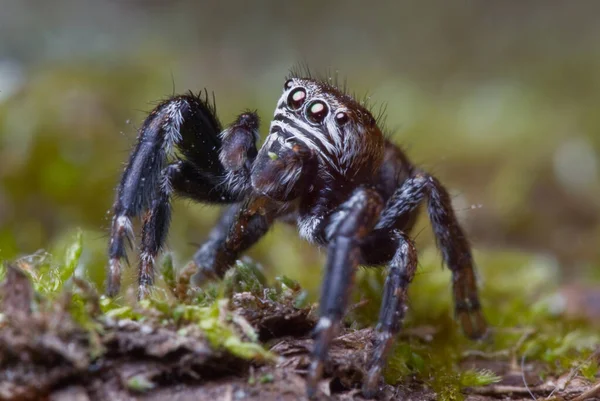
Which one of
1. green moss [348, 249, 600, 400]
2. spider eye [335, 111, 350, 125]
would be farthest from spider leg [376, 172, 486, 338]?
spider eye [335, 111, 350, 125]

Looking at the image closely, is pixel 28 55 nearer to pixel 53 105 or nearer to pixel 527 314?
pixel 53 105

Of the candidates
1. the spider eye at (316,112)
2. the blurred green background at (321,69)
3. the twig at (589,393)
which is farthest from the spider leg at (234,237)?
the twig at (589,393)

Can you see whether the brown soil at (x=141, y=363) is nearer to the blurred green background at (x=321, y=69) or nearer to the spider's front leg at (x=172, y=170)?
the spider's front leg at (x=172, y=170)

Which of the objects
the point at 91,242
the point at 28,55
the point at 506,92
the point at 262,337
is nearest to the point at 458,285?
the point at 262,337

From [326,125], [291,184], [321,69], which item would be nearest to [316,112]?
[326,125]

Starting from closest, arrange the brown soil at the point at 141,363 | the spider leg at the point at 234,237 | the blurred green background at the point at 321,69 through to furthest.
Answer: the brown soil at the point at 141,363, the spider leg at the point at 234,237, the blurred green background at the point at 321,69

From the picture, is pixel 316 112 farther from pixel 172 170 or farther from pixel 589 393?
pixel 589 393

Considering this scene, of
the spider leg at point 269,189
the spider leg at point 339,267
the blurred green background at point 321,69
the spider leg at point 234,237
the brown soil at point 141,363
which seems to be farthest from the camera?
the blurred green background at point 321,69

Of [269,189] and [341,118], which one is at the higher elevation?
[341,118]
